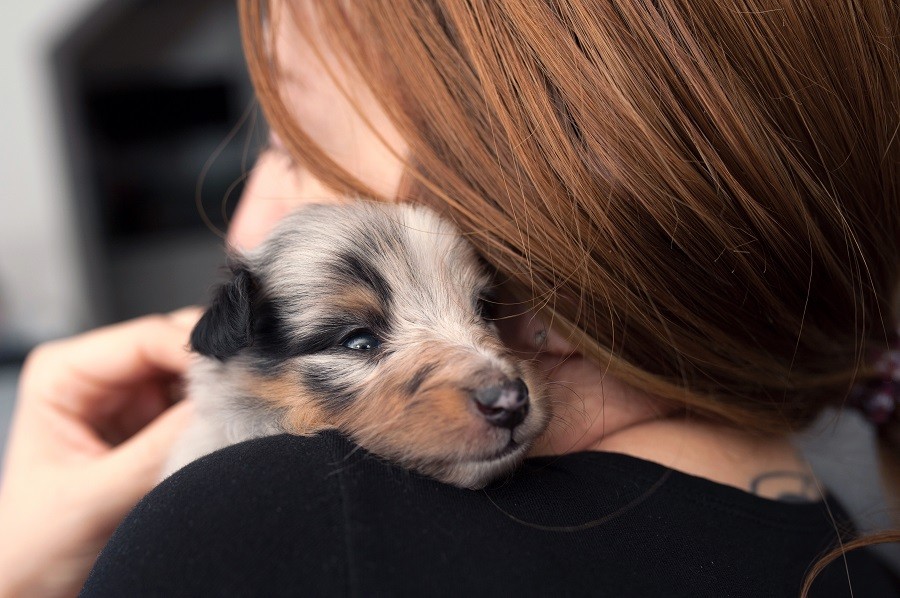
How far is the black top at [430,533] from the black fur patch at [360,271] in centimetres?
35

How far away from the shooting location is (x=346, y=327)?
4.83ft

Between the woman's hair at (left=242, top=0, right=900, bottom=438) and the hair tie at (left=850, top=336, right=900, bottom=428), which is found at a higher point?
the woman's hair at (left=242, top=0, right=900, bottom=438)

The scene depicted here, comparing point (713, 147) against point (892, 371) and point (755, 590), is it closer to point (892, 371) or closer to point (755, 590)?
point (755, 590)

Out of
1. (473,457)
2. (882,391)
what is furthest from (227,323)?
(882,391)

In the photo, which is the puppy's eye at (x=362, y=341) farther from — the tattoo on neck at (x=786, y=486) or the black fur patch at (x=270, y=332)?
the tattoo on neck at (x=786, y=486)

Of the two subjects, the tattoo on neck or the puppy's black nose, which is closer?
the puppy's black nose

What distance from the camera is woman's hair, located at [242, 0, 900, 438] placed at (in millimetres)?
1232

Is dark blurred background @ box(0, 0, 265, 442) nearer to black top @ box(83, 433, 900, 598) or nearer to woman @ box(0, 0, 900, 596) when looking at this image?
woman @ box(0, 0, 900, 596)

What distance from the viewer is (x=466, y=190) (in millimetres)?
1405

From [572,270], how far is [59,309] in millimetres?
8456

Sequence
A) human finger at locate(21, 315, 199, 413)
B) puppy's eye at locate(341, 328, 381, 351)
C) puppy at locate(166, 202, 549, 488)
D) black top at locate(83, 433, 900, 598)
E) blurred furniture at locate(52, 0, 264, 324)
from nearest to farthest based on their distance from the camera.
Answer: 1. black top at locate(83, 433, 900, 598)
2. puppy at locate(166, 202, 549, 488)
3. puppy's eye at locate(341, 328, 381, 351)
4. human finger at locate(21, 315, 199, 413)
5. blurred furniture at locate(52, 0, 264, 324)

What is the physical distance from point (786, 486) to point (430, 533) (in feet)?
3.21

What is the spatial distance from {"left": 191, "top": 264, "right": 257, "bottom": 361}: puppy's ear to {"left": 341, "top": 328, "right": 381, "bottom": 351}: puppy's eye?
0.20 metres

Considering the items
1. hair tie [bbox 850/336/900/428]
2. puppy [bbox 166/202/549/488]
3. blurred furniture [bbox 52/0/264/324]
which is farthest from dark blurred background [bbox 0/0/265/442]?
hair tie [bbox 850/336/900/428]
